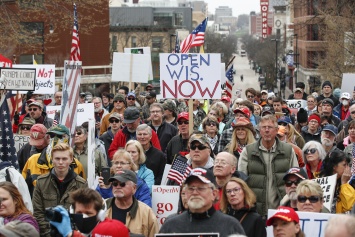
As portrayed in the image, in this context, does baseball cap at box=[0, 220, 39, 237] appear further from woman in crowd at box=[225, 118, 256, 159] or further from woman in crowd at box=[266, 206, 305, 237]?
woman in crowd at box=[225, 118, 256, 159]

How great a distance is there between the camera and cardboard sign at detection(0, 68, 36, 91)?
14.4 metres

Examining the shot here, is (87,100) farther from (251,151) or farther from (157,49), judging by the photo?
(157,49)

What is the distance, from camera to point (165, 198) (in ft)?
32.0

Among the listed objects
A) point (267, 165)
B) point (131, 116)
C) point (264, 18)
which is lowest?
point (267, 165)

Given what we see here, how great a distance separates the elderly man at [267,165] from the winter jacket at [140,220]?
1673 mm

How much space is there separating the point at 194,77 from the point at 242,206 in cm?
508

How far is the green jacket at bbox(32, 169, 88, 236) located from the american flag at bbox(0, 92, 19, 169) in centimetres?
161

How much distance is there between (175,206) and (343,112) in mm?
9011

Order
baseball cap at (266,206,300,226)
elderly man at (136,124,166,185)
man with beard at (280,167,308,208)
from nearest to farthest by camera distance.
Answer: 1. baseball cap at (266,206,300,226)
2. man with beard at (280,167,308,208)
3. elderly man at (136,124,166,185)

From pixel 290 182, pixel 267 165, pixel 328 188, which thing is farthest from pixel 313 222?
pixel 267 165

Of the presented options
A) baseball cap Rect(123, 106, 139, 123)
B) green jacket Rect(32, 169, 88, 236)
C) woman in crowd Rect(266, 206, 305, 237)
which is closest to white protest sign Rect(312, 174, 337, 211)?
woman in crowd Rect(266, 206, 305, 237)

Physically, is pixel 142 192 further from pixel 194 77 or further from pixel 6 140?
pixel 194 77

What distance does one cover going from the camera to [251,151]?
9727 mm

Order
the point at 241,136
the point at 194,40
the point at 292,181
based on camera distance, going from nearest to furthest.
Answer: the point at 292,181
the point at 241,136
the point at 194,40
